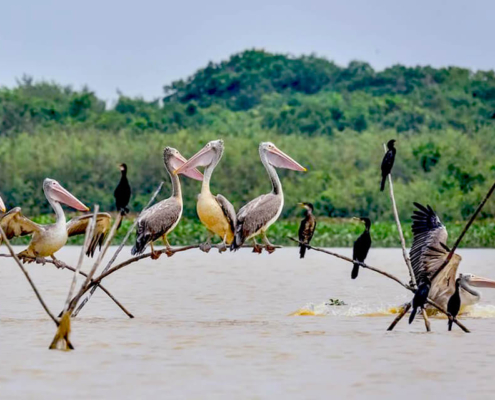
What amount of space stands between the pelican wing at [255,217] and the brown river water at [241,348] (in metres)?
0.90

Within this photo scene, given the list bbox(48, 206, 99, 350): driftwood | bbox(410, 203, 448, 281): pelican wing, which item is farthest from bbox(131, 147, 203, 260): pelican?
bbox(410, 203, 448, 281): pelican wing

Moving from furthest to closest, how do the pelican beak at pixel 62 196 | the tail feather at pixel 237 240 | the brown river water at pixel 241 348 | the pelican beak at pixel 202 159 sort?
the pelican beak at pixel 62 196
the pelican beak at pixel 202 159
the tail feather at pixel 237 240
the brown river water at pixel 241 348

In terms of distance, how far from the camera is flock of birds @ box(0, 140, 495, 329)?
11.7 meters

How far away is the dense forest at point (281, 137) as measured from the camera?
133ft

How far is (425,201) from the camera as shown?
3950cm

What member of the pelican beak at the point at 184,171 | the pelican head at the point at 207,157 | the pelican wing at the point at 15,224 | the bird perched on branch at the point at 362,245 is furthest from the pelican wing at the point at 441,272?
the pelican wing at the point at 15,224

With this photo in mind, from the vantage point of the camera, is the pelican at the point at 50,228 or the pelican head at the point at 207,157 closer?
the pelican at the point at 50,228

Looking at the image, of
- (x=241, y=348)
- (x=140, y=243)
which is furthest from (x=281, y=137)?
(x=241, y=348)

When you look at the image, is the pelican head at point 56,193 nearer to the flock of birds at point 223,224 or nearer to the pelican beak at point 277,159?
the flock of birds at point 223,224

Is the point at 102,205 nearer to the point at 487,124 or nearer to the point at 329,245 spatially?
the point at 329,245

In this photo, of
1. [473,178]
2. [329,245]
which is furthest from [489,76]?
[329,245]

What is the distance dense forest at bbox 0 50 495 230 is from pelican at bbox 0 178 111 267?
26595 mm

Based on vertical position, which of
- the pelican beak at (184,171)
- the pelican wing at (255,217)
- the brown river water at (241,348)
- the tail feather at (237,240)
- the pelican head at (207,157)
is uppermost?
the pelican head at (207,157)

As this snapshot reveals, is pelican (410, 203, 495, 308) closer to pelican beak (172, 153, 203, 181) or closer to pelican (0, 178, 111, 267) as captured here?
pelican beak (172, 153, 203, 181)
